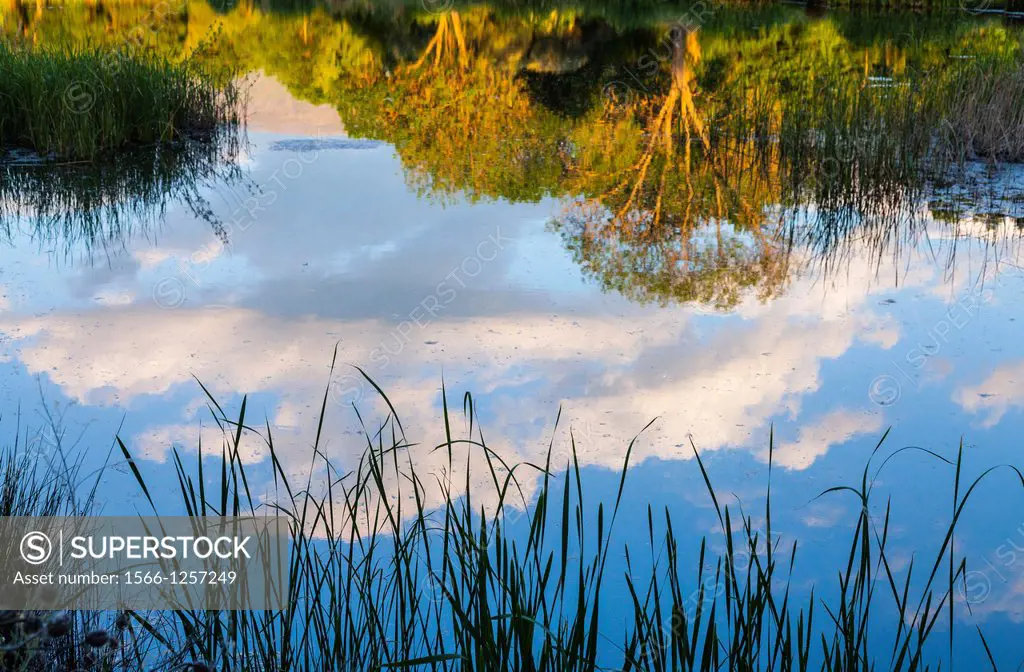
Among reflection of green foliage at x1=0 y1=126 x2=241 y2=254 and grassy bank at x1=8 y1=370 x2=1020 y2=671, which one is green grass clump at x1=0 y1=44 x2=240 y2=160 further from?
grassy bank at x1=8 y1=370 x2=1020 y2=671

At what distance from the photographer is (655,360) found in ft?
15.7

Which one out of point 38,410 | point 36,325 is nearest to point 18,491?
point 38,410

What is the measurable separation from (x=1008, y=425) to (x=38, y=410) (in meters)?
3.75

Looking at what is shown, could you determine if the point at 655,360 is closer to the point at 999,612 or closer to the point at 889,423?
the point at 889,423

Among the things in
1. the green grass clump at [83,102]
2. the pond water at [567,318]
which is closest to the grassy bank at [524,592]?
the pond water at [567,318]

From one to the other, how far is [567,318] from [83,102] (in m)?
5.58

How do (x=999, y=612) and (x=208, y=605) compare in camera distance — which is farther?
(x=999, y=612)

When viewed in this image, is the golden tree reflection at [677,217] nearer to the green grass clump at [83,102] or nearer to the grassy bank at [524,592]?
the grassy bank at [524,592]

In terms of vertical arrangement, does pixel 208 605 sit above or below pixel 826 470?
above

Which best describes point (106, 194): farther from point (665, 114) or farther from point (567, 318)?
point (665, 114)

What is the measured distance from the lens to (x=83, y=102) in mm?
8922

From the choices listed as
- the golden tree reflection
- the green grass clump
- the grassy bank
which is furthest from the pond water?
the green grass clump

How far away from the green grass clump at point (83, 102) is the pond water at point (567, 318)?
1.31ft

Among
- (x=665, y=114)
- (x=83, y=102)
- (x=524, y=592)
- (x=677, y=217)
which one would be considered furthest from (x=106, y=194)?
(x=524, y=592)
